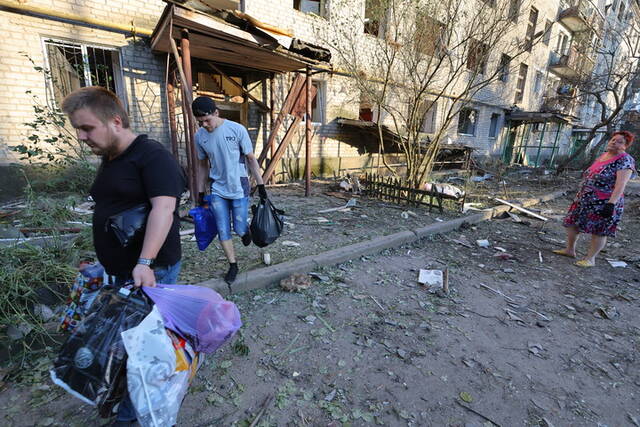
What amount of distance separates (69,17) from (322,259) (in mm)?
6578

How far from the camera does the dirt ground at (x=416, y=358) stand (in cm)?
181

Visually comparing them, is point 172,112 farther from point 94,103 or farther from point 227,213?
point 94,103

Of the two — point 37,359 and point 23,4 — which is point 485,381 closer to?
point 37,359

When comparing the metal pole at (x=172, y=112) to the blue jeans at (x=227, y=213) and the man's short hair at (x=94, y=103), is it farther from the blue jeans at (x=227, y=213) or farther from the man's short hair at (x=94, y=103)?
the man's short hair at (x=94, y=103)

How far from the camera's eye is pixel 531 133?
20.7 meters

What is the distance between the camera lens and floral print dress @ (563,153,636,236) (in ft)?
12.3

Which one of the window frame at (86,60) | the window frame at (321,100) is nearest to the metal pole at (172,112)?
the window frame at (86,60)

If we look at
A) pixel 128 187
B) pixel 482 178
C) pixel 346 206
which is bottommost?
pixel 346 206

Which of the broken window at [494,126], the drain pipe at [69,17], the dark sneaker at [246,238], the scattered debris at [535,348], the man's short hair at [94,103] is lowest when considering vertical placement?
the scattered debris at [535,348]

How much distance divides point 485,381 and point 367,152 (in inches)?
405

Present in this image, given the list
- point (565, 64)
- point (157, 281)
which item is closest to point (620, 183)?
point (157, 281)

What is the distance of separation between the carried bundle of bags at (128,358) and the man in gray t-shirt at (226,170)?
1.54 meters

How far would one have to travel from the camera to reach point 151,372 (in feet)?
3.99

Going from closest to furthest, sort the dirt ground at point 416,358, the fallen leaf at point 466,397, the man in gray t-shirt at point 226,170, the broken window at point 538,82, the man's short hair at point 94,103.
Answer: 1. the man's short hair at point 94,103
2. the dirt ground at point 416,358
3. the fallen leaf at point 466,397
4. the man in gray t-shirt at point 226,170
5. the broken window at point 538,82
